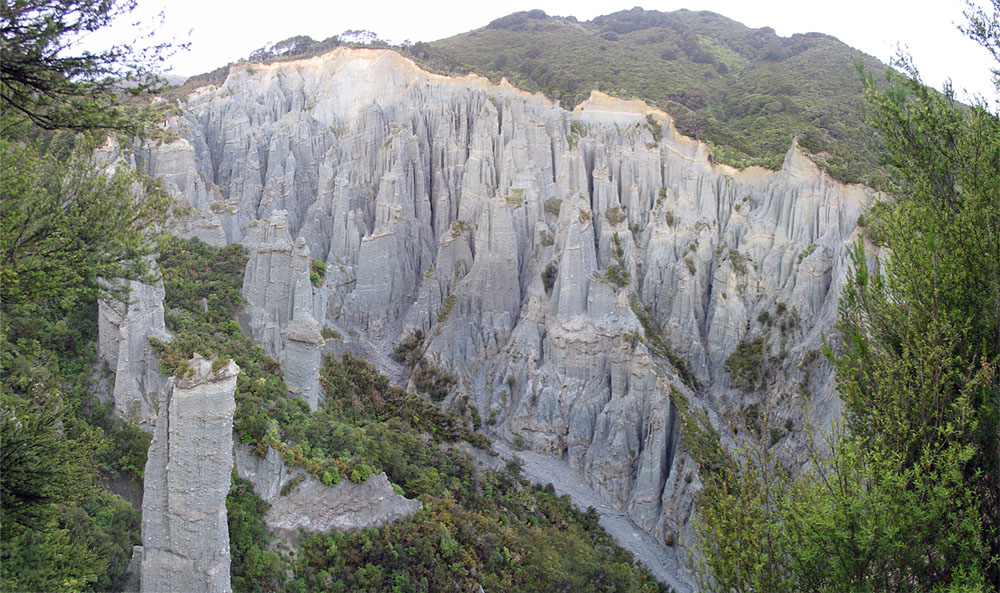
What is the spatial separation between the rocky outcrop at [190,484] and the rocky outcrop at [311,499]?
8.55 ft

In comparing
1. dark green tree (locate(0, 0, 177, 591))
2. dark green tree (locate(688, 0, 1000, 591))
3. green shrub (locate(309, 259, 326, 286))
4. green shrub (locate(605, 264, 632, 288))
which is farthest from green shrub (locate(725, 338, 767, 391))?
dark green tree (locate(0, 0, 177, 591))

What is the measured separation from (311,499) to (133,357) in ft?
15.9

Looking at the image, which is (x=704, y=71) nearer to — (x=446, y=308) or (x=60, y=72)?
(x=446, y=308)

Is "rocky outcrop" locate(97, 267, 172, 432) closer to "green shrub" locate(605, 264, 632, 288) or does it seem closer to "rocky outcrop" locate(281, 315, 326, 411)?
"rocky outcrop" locate(281, 315, 326, 411)

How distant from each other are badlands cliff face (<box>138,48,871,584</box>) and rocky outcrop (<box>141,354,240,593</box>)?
24.9 ft

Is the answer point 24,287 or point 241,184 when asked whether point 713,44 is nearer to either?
point 241,184

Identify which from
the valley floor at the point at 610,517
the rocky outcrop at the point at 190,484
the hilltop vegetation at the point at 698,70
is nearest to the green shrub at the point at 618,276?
the valley floor at the point at 610,517

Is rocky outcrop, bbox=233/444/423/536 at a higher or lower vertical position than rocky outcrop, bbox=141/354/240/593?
lower

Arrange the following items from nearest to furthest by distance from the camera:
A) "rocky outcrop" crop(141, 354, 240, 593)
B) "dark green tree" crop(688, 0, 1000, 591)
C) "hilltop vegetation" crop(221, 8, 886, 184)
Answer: "dark green tree" crop(688, 0, 1000, 591) < "rocky outcrop" crop(141, 354, 240, 593) < "hilltop vegetation" crop(221, 8, 886, 184)

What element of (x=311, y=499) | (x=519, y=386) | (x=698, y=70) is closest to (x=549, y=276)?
(x=519, y=386)

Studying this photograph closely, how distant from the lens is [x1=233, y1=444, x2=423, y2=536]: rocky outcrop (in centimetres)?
1452

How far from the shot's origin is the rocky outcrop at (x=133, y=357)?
1473 centimetres

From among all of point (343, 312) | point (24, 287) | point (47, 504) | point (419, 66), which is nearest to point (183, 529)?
point (47, 504)

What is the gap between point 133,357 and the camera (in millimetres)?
14844
